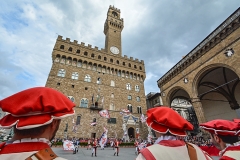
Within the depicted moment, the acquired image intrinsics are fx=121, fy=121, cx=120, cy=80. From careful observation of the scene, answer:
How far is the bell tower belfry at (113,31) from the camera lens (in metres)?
30.2

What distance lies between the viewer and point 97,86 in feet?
81.0

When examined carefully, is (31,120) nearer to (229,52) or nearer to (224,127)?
(224,127)

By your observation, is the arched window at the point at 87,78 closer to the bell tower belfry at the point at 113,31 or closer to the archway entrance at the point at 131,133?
the bell tower belfry at the point at 113,31

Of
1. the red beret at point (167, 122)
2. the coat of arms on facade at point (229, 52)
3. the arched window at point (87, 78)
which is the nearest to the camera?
the red beret at point (167, 122)

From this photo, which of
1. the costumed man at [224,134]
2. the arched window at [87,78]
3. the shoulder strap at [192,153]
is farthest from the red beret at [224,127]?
the arched window at [87,78]

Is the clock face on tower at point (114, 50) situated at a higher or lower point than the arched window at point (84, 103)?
higher

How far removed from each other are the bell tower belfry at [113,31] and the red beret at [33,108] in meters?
28.8

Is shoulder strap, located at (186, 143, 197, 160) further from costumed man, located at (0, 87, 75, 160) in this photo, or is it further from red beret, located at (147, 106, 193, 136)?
costumed man, located at (0, 87, 75, 160)

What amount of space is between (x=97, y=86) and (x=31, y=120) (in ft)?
78.6

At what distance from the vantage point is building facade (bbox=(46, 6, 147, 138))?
21.1 m

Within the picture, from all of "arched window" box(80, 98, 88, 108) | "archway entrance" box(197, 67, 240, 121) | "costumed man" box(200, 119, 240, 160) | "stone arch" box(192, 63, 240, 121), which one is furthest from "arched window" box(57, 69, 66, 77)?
"costumed man" box(200, 119, 240, 160)

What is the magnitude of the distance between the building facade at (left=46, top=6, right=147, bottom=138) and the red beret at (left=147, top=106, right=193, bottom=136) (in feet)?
59.6

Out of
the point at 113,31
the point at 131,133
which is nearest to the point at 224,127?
the point at 131,133

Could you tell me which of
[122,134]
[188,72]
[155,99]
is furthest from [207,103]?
[122,134]
